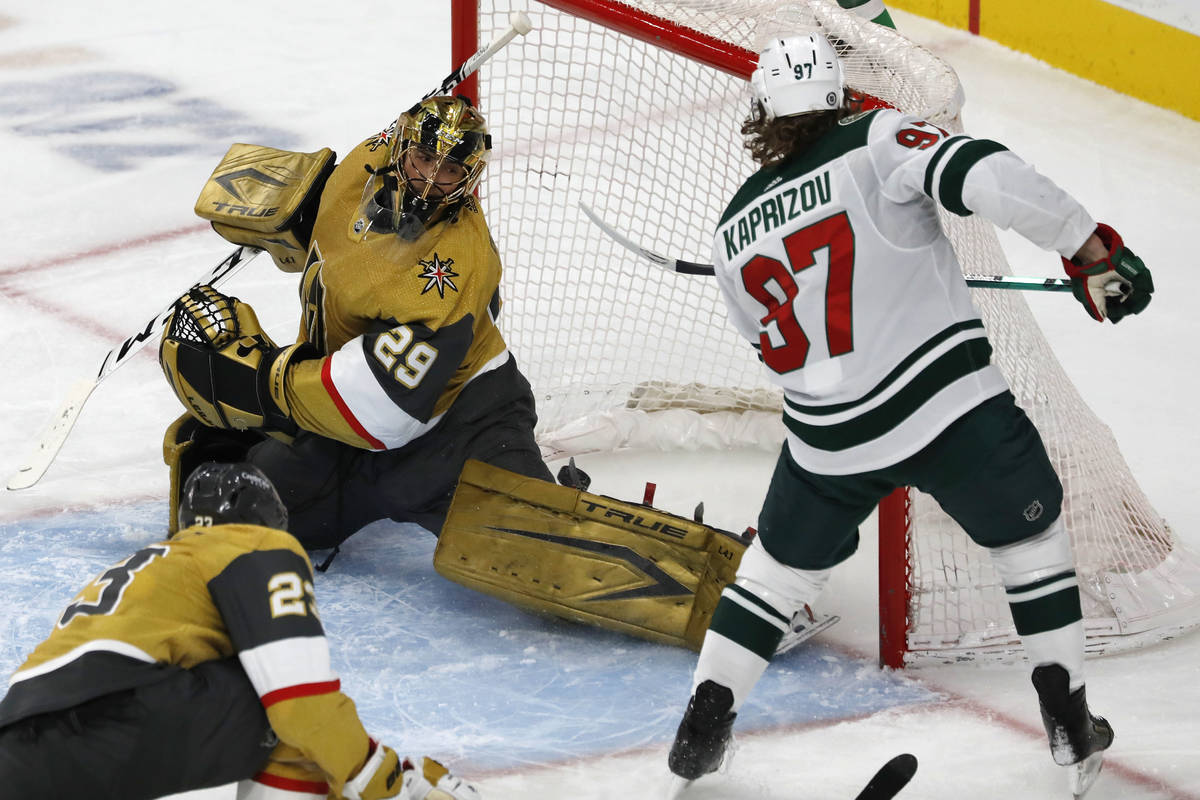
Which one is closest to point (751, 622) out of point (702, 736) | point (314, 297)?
point (702, 736)

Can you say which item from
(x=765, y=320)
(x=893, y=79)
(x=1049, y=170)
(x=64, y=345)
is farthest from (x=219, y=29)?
(x=765, y=320)

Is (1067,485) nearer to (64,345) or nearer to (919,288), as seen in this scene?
(919,288)

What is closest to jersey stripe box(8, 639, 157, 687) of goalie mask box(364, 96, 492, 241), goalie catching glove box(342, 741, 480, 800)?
goalie catching glove box(342, 741, 480, 800)

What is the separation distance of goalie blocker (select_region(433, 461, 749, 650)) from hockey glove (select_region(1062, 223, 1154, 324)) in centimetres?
90

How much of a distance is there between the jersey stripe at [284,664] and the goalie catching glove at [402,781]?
0.44 feet

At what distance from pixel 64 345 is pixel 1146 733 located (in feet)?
8.65

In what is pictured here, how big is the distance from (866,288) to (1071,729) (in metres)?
0.69

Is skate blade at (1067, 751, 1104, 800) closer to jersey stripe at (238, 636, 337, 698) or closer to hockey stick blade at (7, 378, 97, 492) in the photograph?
jersey stripe at (238, 636, 337, 698)

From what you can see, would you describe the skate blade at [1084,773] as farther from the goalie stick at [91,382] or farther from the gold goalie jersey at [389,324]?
the goalie stick at [91,382]

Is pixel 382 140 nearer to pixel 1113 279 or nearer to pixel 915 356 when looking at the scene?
pixel 915 356

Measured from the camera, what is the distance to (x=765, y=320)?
2338mm

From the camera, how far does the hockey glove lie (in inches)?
82.7

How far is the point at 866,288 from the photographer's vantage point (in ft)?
7.28

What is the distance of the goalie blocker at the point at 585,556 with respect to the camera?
284cm
